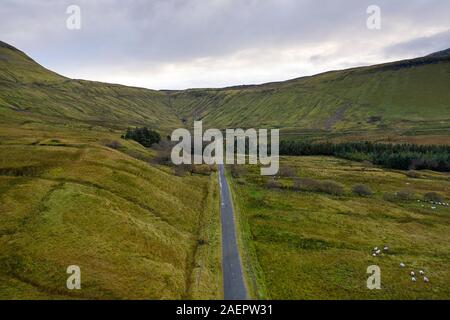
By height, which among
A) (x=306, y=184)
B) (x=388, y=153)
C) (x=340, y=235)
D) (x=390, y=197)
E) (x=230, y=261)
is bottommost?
(x=340, y=235)

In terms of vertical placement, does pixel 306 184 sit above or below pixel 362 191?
above

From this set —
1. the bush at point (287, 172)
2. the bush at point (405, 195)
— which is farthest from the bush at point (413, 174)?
the bush at point (287, 172)

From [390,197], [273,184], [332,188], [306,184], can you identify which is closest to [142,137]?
[273,184]

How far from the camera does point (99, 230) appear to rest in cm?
4978

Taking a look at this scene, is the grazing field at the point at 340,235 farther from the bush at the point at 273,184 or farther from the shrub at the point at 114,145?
the shrub at the point at 114,145

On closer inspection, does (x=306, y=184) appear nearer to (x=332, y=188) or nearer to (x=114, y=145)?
(x=332, y=188)

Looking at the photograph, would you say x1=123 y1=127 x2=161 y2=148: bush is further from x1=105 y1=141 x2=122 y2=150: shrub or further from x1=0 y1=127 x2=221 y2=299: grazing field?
x1=0 y1=127 x2=221 y2=299: grazing field

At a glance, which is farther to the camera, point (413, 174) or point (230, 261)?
point (413, 174)

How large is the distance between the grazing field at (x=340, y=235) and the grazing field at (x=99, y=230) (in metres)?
9.52

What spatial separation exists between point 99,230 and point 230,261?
815 inches
